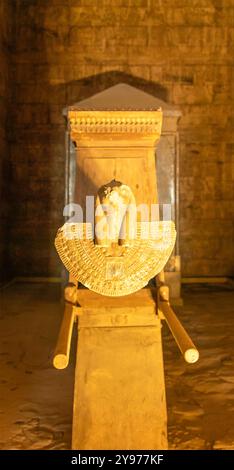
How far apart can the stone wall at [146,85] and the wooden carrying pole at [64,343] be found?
6131mm

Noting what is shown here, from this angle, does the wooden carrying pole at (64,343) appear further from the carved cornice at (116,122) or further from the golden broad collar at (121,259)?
the carved cornice at (116,122)

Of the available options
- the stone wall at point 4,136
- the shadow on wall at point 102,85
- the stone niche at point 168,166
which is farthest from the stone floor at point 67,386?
the shadow on wall at point 102,85

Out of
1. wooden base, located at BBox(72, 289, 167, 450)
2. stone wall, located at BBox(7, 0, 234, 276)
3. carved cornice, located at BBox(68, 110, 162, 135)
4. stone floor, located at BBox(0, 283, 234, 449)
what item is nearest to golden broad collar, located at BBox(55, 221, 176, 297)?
wooden base, located at BBox(72, 289, 167, 450)

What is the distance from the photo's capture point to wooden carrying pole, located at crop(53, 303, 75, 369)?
197 centimetres

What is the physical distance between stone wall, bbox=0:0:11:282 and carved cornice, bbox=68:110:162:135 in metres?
4.21

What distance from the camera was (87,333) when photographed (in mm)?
2543

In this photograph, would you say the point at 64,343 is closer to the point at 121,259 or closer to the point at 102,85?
the point at 121,259

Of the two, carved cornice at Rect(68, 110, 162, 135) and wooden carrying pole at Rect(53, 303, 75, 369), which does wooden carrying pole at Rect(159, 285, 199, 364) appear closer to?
wooden carrying pole at Rect(53, 303, 75, 369)

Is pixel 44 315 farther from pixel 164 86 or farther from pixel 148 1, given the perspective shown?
pixel 148 1

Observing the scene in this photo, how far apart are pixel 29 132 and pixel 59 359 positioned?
7.19m

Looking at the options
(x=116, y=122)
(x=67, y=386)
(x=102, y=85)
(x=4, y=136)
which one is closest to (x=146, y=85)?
(x=102, y=85)

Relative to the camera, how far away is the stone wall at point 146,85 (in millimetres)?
8445

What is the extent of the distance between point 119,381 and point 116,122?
8.48ft

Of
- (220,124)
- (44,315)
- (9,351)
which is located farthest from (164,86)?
(9,351)
